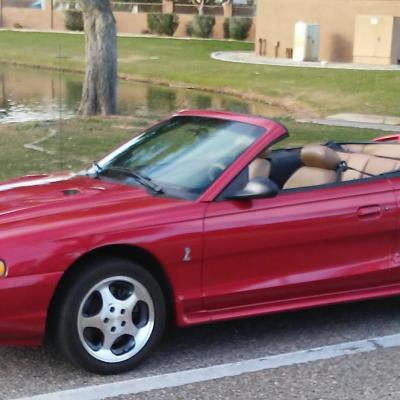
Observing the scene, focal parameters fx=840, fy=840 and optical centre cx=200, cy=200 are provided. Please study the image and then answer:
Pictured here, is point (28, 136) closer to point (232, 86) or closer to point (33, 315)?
point (33, 315)

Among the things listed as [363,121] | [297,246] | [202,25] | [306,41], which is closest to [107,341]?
[297,246]

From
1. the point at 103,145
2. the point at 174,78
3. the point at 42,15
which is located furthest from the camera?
the point at 42,15

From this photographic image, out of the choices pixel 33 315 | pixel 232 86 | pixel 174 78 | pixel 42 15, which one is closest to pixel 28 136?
pixel 33 315

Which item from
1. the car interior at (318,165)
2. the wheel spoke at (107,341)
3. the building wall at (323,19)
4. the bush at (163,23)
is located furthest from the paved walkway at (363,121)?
the bush at (163,23)

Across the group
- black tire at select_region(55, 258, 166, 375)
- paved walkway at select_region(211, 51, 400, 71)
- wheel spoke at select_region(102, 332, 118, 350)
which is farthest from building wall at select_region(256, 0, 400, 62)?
wheel spoke at select_region(102, 332, 118, 350)

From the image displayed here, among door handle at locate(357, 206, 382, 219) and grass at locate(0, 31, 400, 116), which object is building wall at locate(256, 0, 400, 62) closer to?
grass at locate(0, 31, 400, 116)

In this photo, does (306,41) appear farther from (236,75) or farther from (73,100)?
(73,100)

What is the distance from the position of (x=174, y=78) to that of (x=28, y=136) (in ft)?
54.3

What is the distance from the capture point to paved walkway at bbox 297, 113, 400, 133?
16.9 meters

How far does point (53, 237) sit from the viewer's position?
4.42 m

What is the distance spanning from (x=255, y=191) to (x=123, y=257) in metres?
0.87

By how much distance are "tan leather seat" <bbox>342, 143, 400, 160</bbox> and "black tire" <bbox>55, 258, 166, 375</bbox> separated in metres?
2.42

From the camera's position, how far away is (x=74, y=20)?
54812 millimetres

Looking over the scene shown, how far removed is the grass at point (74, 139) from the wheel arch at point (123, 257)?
567 cm
